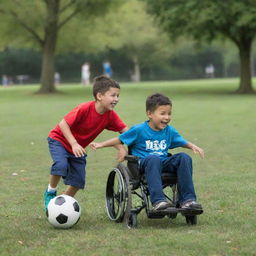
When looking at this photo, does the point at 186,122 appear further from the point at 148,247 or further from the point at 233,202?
the point at 148,247

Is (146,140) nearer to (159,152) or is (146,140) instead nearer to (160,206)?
(159,152)

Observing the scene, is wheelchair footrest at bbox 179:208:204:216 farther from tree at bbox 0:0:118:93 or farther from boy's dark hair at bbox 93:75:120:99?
tree at bbox 0:0:118:93

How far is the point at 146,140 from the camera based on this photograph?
632 centimetres

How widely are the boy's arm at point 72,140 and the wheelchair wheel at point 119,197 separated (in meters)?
0.43

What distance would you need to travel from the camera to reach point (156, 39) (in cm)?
6925

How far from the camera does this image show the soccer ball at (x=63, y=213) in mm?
6070

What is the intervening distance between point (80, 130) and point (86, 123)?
0.12 m

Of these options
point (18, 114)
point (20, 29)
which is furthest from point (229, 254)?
point (20, 29)

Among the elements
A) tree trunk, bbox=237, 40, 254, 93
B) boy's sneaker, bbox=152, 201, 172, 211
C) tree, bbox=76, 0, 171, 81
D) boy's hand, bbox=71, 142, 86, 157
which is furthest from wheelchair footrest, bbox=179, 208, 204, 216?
tree, bbox=76, 0, 171, 81

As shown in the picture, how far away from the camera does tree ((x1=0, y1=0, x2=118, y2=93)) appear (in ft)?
115

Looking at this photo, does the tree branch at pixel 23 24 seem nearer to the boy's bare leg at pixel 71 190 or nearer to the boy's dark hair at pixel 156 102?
the boy's bare leg at pixel 71 190

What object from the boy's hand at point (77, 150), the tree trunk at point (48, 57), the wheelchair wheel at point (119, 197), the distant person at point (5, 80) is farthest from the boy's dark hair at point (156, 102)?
the distant person at point (5, 80)

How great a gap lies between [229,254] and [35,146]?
9.22 m

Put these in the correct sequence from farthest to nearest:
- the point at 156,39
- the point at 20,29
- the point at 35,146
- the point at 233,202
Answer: the point at 156,39 → the point at 20,29 → the point at 35,146 → the point at 233,202
